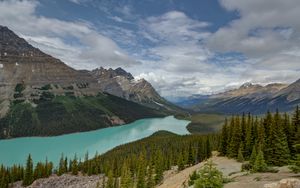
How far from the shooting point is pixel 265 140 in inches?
3329

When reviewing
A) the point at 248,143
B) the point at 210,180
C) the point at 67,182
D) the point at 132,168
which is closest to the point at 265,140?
the point at 248,143

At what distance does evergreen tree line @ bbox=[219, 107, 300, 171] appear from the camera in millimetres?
75562

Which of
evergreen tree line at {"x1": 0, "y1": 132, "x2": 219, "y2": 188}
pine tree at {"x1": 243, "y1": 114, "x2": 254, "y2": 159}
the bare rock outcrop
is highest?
pine tree at {"x1": 243, "y1": 114, "x2": 254, "y2": 159}

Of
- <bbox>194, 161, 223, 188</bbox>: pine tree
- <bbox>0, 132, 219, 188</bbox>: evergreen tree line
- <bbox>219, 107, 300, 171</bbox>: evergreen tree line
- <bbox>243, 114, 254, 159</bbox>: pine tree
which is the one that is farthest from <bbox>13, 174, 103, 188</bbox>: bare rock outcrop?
<bbox>194, 161, 223, 188</bbox>: pine tree

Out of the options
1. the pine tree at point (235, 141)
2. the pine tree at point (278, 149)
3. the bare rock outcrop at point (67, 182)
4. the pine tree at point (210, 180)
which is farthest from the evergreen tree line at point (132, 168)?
the pine tree at point (210, 180)

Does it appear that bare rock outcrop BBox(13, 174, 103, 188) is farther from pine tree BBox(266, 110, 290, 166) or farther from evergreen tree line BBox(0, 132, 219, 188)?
pine tree BBox(266, 110, 290, 166)

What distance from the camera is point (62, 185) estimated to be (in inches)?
5320

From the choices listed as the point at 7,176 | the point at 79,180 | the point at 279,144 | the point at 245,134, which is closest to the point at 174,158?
the point at 79,180

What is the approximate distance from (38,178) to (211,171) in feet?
414

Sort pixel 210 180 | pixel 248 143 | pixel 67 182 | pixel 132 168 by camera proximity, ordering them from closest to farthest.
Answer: pixel 210 180 → pixel 248 143 → pixel 132 168 → pixel 67 182

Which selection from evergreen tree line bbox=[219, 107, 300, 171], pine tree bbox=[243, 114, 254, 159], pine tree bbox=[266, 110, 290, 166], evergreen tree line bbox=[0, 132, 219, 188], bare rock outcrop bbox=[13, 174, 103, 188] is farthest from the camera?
bare rock outcrop bbox=[13, 174, 103, 188]

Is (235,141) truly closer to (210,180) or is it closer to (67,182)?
(210,180)

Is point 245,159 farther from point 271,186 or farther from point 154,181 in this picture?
point 271,186

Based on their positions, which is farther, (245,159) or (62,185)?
(62,185)
